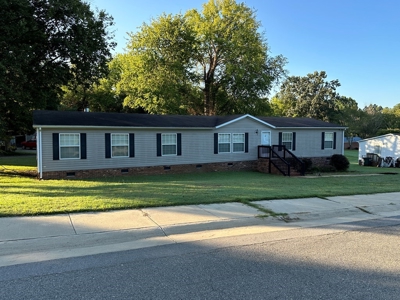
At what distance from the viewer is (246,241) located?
5.63m

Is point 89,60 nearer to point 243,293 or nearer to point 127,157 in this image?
point 127,157

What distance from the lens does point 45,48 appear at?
16.3m

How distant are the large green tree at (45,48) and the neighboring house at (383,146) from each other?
2608 centimetres

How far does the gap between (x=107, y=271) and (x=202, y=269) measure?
4.31ft

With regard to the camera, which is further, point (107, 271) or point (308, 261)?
point (308, 261)

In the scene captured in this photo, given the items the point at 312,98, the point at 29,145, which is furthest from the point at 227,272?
the point at 312,98

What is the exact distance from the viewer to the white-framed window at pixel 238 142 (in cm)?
2133

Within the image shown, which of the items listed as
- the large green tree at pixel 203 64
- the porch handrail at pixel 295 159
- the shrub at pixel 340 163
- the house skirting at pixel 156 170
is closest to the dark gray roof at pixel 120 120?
the porch handrail at pixel 295 159

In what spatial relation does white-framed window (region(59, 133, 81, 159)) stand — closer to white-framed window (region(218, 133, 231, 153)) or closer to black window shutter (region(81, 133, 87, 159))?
black window shutter (region(81, 133, 87, 159))

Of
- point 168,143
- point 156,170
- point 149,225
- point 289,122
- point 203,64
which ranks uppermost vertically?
point 203,64

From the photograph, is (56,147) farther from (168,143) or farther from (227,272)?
(227,272)

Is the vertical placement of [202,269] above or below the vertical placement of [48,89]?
below

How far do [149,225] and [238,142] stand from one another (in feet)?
51.8

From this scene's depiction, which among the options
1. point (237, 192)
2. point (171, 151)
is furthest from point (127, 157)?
point (237, 192)
